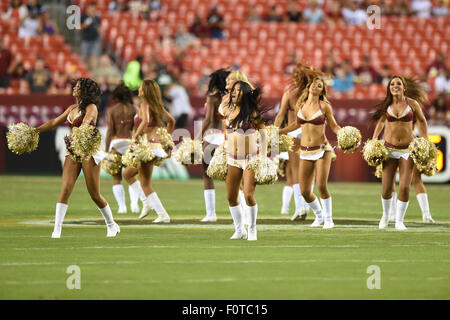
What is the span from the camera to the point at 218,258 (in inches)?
376

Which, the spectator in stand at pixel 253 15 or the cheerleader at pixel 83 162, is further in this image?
the spectator in stand at pixel 253 15

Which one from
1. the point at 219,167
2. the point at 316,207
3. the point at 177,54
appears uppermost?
the point at 177,54

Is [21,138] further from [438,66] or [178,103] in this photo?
[438,66]

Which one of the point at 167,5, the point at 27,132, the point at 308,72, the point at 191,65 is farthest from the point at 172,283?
the point at 167,5

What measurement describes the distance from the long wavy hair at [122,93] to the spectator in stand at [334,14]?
45.5ft

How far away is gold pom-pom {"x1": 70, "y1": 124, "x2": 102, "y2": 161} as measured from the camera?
419 inches

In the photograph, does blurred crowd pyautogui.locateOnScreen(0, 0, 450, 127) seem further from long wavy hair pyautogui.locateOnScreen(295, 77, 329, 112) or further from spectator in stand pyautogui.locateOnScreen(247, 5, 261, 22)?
long wavy hair pyautogui.locateOnScreen(295, 77, 329, 112)

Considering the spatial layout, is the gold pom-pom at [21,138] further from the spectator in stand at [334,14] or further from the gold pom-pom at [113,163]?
the spectator in stand at [334,14]

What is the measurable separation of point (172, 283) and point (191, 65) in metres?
18.8

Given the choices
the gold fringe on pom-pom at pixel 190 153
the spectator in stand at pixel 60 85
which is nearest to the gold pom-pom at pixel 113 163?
the gold fringe on pom-pom at pixel 190 153

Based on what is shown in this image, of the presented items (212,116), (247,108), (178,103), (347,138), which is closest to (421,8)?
(178,103)

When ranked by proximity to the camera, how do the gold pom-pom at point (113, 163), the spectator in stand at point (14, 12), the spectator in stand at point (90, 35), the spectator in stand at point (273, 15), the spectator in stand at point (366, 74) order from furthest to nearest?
the spectator in stand at point (273, 15)
the spectator in stand at point (14, 12)
the spectator in stand at point (366, 74)
the spectator in stand at point (90, 35)
the gold pom-pom at point (113, 163)

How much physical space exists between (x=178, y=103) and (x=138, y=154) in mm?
9402

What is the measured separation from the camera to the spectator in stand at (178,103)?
74.5 ft
